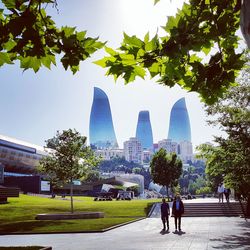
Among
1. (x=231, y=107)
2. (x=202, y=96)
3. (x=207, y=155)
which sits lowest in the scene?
(x=202, y=96)

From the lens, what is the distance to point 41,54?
3727 millimetres

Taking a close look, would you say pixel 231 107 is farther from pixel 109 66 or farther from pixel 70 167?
pixel 109 66

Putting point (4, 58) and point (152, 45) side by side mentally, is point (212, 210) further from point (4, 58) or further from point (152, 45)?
point (152, 45)

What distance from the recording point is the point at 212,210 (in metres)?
38.9

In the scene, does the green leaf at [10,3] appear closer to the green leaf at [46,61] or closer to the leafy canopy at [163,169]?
the green leaf at [46,61]

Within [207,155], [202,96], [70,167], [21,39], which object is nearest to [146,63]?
[202,96]

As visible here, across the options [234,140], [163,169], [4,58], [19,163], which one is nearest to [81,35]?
[4,58]

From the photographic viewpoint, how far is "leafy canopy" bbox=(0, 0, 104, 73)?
141 inches

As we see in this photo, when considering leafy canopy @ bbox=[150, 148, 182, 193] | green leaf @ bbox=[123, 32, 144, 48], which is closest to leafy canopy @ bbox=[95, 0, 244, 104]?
green leaf @ bbox=[123, 32, 144, 48]

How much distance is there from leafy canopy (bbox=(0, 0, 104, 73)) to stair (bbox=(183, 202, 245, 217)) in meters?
34.4

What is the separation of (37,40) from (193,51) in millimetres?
1421

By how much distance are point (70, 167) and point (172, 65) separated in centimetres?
3054

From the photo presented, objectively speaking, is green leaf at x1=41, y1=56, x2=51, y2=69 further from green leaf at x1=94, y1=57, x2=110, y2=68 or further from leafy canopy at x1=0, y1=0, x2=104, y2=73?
green leaf at x1=94, y1=57, x2=110, y2=68

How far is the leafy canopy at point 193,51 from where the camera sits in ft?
10.9
